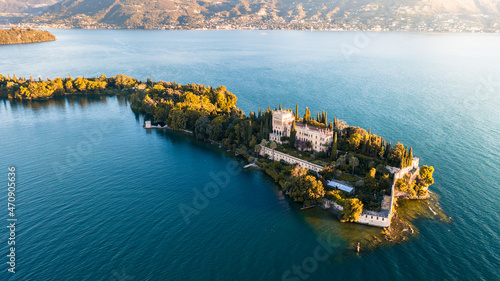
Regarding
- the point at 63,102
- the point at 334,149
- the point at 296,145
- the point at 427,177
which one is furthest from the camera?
the point at 63,102

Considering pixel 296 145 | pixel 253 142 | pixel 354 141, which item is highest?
pixel 354 141

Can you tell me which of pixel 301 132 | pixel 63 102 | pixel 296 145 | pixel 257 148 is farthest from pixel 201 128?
pixel 63 102

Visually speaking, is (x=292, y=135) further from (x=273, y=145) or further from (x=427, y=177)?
(x=427, y=177)

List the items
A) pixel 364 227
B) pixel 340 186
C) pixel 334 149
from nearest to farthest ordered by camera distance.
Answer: pixel 364 227 → pixel 340 186 → pixel 334 149

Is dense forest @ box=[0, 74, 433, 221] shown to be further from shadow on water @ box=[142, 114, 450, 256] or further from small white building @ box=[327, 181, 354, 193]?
shadow on water @ box=[142, 114, 450, 256]

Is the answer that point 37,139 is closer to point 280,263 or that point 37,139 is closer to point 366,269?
point 280,263

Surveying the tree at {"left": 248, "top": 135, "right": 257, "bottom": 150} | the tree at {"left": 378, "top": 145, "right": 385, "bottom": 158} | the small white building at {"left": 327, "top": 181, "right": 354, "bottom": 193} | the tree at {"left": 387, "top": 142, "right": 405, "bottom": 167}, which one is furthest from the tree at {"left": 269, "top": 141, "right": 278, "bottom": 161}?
the tree at {"left": 387, "top": 142, "right": 405, "bottom": 167}

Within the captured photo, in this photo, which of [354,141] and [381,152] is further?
[354,141]

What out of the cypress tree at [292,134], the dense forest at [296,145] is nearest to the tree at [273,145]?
the dense forest at [296,145]
